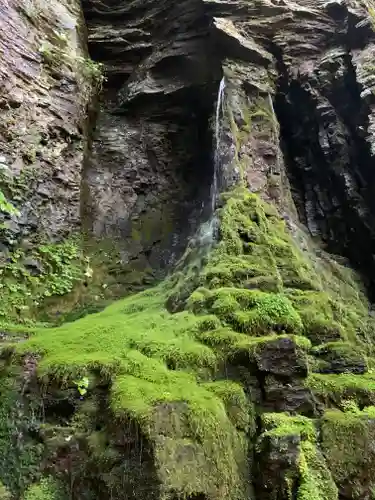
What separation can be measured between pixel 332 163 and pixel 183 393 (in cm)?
765

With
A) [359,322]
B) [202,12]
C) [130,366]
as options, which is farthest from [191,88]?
[130,366]

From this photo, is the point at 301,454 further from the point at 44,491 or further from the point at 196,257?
the point at 196,257

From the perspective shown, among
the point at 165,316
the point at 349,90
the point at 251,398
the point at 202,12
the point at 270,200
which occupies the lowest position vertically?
the point at 251,398

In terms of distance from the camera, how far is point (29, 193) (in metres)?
9.34

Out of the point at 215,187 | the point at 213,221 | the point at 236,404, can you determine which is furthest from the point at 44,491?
the point at 215,187

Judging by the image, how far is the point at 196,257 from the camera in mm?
8219

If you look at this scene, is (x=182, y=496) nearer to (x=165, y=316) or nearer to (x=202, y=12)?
(x=165, y=316)

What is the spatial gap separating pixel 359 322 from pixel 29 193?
624 cm

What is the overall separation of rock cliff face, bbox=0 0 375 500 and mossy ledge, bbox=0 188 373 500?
0.9 inches

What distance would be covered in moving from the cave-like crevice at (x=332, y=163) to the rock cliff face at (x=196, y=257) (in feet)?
0.15

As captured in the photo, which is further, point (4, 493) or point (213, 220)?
point (213, 220)

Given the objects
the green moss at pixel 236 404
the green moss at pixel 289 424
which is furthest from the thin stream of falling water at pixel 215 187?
the green moss at pixel 289 424

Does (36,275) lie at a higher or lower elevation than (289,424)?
higher

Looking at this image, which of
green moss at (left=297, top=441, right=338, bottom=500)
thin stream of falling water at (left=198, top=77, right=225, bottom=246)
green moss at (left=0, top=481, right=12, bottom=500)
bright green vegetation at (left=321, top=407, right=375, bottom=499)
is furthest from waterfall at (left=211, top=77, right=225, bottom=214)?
green moss at (left=0, top=481, right=12, bottom=500)
